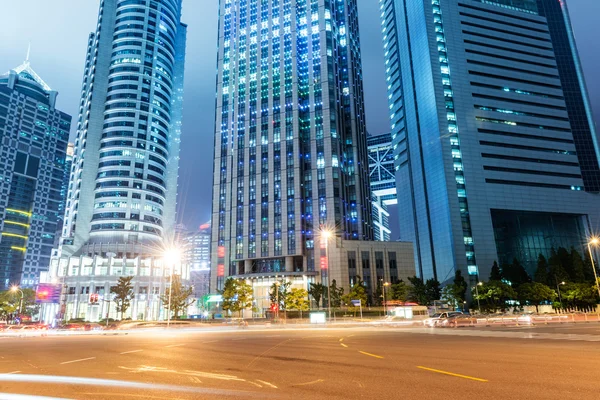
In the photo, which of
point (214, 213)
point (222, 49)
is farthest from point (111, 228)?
point (222, 49)

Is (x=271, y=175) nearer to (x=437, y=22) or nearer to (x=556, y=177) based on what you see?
(x=437, y=22)

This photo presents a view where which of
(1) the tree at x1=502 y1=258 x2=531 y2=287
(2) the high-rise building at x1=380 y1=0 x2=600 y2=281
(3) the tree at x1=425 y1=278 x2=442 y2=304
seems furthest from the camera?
(2) the high-rise building at x1=380 y1=0 x2=600 y2=281

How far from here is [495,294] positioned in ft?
269

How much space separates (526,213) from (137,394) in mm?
129963

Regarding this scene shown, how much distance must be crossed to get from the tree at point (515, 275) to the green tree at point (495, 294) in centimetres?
1173

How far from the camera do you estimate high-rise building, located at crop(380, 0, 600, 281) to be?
111375 mm

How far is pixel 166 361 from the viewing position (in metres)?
16.2

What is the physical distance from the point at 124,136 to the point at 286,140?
59.0 metres

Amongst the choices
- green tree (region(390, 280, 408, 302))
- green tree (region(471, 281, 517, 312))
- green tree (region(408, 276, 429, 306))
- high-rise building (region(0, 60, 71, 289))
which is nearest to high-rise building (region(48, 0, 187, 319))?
high-rise building (region(0, 60, 71, 289))

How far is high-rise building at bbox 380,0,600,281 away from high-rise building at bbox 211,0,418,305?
21605mm

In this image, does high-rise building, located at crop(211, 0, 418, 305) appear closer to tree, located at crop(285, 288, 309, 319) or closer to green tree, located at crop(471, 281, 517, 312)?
tree, located at crop(285, 288, 309, 319)

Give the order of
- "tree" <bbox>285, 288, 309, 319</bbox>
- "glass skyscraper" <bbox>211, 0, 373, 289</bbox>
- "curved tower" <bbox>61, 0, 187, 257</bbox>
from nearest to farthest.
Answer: "tree" <bbox>285, 288, 309, 319</bbox>
"glass skyscraper" <bbox>211, 0, 373, 289</bbox>
"curved tower" <bbox>61, 0, 187, 257</bbox>

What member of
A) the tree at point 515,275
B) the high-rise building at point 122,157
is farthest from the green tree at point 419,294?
the high-rise building at point 122,157

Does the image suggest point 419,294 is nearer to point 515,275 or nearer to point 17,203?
point 515,275
